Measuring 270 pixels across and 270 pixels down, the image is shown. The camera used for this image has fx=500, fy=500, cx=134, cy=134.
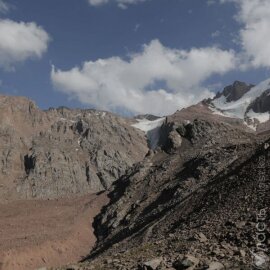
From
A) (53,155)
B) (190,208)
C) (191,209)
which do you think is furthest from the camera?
(53,155)

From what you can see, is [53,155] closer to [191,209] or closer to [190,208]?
[190,208]

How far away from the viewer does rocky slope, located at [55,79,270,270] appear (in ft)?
79.4

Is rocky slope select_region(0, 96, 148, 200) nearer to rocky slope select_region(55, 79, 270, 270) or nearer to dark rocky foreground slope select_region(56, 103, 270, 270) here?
rocky slope select_region(55, 79, 270, 270)

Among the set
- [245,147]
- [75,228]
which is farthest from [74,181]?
[245,147]

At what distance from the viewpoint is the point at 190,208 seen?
45062 mm

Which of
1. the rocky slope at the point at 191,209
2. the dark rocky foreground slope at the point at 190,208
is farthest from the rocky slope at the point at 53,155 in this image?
the dark rocky foreground slope at the point at 190,208

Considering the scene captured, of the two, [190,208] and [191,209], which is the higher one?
[190,208]

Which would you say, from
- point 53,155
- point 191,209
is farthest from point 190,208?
point 53,155

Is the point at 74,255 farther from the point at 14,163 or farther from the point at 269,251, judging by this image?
the point at 14,163

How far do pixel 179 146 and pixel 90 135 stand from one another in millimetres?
102700

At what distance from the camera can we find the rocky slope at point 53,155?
156 meters

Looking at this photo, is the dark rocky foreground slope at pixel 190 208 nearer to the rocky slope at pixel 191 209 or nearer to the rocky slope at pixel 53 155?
the rocky slope at pixel 191 209

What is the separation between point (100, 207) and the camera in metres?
79.4

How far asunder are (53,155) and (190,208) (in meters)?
122
